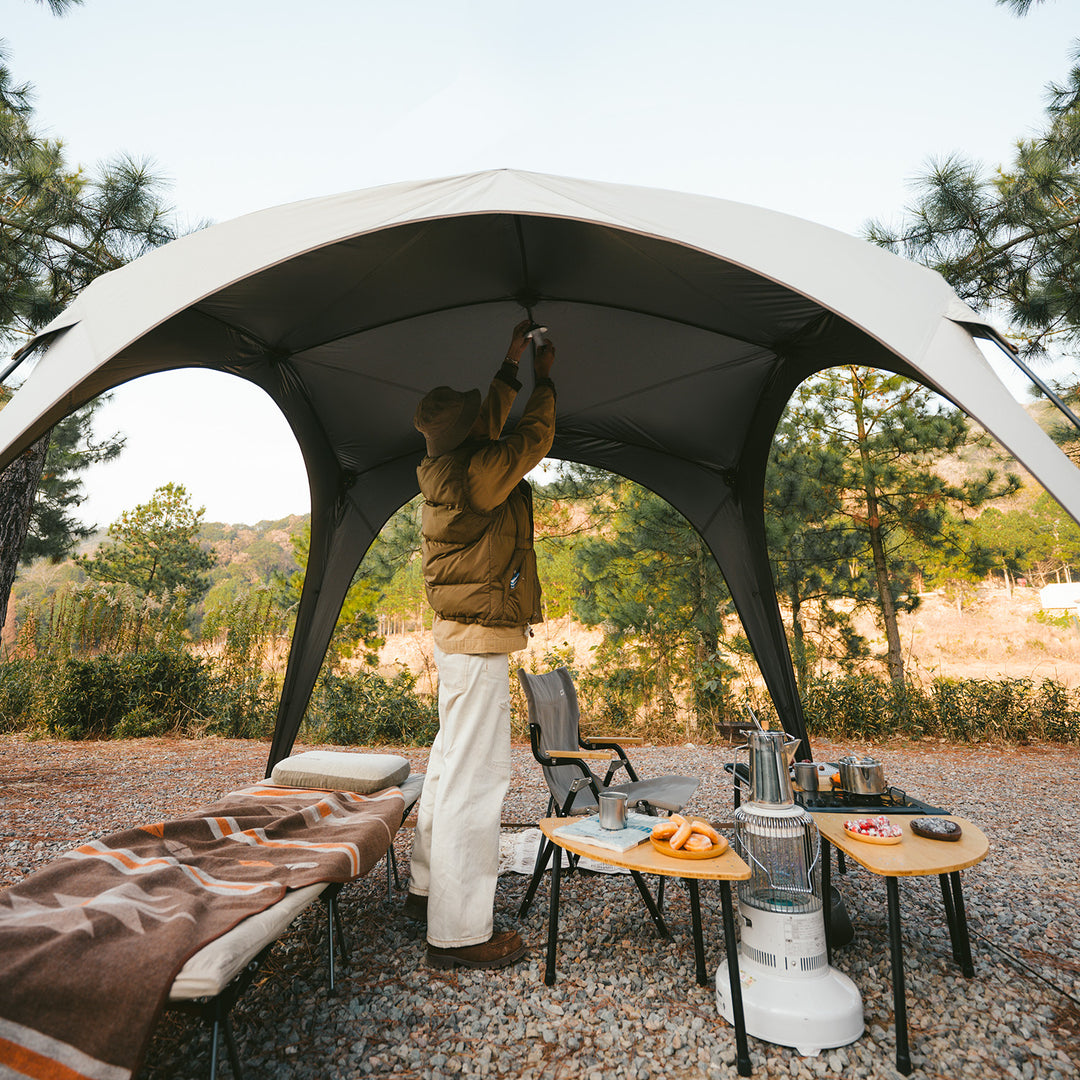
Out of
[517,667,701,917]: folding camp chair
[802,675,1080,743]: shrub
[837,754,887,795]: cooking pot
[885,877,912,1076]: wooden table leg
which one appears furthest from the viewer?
[802,675,1080,743]: shrub

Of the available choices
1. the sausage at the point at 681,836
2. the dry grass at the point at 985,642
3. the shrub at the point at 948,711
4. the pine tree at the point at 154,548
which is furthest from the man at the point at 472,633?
the pine tree at the point at 154,548

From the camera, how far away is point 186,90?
7.20 m

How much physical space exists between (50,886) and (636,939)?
1.76 meters

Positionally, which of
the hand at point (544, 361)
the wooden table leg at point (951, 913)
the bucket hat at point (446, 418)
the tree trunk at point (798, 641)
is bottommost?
the wooden table leg at point (951, 913)

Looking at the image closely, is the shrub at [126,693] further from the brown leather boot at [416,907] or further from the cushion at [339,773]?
the brown leather boot at [416,907]

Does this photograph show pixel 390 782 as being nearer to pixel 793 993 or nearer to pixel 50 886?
pixel 50 886

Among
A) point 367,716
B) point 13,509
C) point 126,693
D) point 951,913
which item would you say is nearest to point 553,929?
point 951,913

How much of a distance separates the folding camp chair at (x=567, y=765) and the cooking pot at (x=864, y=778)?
0.63 metres

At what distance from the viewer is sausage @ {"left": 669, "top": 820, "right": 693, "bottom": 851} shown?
1.75m

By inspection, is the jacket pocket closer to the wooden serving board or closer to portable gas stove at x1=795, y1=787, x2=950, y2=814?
the wooden serving board

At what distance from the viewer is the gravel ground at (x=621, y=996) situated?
5.20 feet

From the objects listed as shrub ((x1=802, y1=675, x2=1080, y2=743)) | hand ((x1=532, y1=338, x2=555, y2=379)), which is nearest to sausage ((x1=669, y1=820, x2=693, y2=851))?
hand ((x1=532, y1=338, x2=555, y2=379))

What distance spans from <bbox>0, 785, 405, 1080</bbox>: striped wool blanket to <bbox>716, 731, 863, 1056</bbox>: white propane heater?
113 cm

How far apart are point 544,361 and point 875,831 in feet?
6.22
